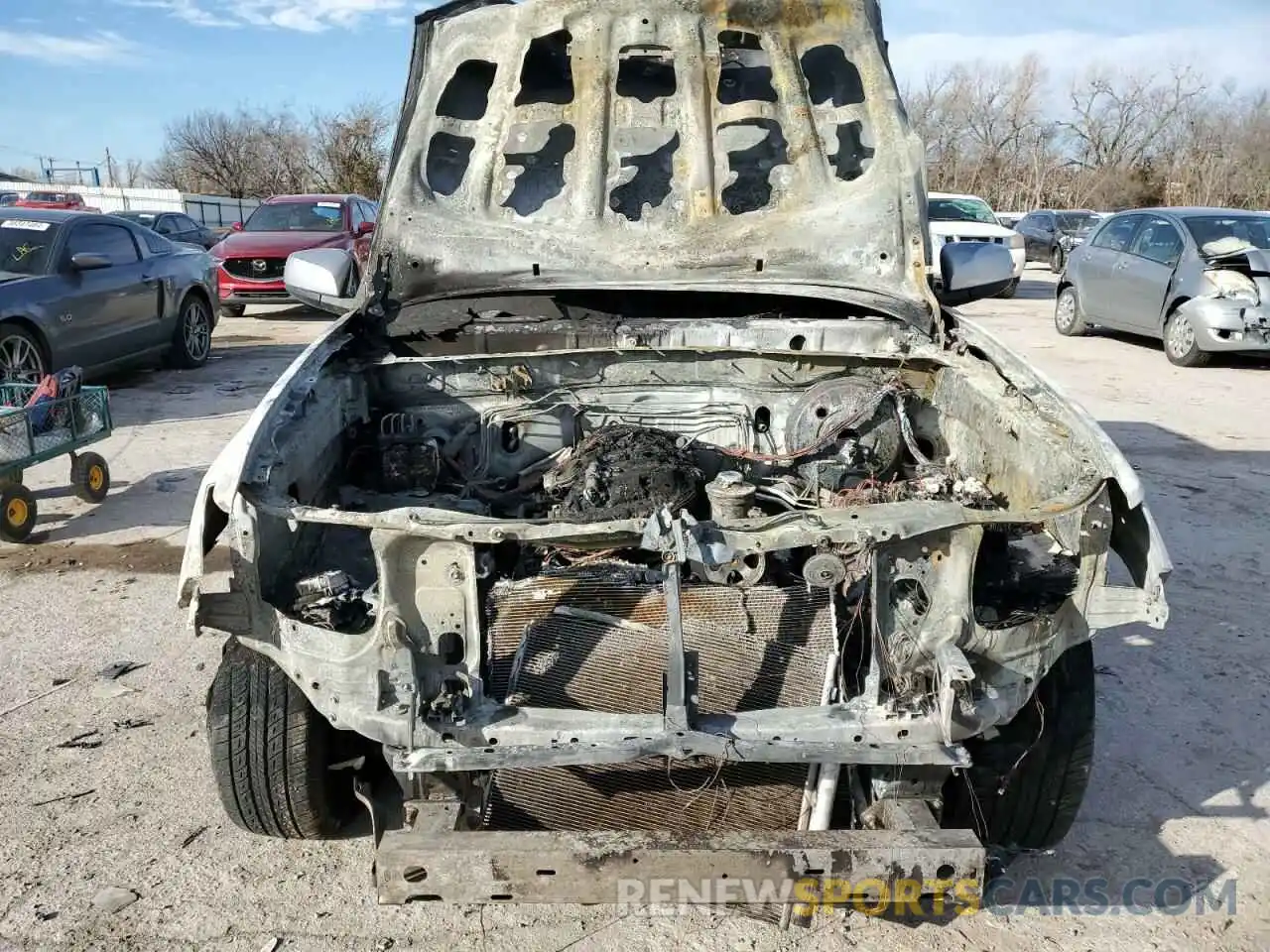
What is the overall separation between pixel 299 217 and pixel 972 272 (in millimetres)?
11520

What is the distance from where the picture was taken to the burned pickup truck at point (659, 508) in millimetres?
2178

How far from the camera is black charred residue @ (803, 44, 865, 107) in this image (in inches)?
155

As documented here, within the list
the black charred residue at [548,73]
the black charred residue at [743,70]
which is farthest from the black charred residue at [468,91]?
the black charred residue at [743,70]

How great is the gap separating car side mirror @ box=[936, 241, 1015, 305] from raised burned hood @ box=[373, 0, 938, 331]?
0.90 ft

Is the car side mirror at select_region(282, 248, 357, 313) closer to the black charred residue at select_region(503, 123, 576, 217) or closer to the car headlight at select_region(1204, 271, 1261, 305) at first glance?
the black charred residue at select_region(503, 123, 576, 217)

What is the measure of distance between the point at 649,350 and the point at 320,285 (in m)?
1.41

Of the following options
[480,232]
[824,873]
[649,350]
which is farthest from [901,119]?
[824,873]

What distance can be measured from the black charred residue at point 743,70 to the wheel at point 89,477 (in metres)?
4.13

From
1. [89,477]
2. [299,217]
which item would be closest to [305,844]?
[89,477]

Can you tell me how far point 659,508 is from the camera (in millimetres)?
2428

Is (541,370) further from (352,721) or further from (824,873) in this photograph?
(824,873)

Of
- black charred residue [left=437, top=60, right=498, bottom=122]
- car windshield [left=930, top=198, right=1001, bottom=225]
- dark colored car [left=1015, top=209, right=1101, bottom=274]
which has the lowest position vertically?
dark colored car [left=1015, top=209, right=1101, bottom=274]

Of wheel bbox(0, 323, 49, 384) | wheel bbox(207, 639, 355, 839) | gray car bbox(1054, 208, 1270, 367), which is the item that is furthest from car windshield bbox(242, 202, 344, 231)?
wheel bbox(207, 639, 355, 839)

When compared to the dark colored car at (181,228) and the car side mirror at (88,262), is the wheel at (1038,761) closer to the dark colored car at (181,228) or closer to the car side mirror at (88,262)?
the car side mirror at (88,262)
